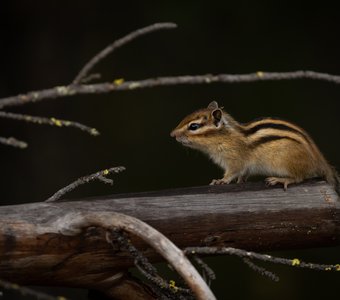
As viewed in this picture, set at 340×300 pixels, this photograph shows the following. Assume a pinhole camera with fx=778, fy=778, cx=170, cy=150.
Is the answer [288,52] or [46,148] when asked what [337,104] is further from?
[46,148]

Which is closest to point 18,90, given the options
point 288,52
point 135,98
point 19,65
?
point 19,65

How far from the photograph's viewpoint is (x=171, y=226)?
2242 millimetres

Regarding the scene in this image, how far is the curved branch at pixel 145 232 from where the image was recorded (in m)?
1.92

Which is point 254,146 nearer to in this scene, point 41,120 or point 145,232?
point 145,232

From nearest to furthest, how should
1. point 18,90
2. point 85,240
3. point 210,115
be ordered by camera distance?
point 85,240, point 210,115, point 18,90

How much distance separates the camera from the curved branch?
1923 mm

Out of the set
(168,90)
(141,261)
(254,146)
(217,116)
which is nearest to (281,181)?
(254,146)

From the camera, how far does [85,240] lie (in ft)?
7.02

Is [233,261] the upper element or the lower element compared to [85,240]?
lower

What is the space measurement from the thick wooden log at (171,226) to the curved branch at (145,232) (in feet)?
0.10

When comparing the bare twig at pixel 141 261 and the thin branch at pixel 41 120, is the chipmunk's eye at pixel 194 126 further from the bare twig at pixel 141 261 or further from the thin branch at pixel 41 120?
the thin branch at pixel 41 120

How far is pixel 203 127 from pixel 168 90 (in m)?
1.72

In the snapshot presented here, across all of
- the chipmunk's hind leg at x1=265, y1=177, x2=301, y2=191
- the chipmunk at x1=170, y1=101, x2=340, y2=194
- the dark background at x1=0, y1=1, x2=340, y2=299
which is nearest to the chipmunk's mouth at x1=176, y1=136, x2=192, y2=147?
the chipmunk at x1=170, y1=101, x2=340, y2=194

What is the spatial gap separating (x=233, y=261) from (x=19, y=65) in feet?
5.86
